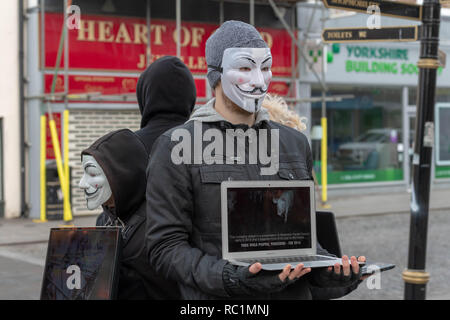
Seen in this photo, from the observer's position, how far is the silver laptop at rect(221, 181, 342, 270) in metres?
2.12

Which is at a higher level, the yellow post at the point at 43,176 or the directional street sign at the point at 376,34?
the directional street sign at the point at 376,34

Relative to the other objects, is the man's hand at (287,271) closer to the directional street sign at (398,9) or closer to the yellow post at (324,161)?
the directional street sign at (398,9)

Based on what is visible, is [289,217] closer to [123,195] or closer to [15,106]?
[123,195]

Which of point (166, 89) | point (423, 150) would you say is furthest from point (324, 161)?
point (166, 89)

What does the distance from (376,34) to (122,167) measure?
3903 millimetres

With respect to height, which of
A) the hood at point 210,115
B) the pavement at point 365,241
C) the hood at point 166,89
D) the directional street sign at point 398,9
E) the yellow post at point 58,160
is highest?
the directional street sign at point 398,9

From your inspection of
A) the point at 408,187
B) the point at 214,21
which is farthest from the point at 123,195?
the point at 408,187

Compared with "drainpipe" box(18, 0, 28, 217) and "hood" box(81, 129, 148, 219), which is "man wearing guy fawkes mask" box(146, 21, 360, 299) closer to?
"hood" box(81, 129, 148, 219)

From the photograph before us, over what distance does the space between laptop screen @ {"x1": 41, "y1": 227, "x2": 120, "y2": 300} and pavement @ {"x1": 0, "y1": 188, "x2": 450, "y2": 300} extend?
5.10 metres

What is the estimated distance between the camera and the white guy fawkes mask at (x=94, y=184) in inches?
108

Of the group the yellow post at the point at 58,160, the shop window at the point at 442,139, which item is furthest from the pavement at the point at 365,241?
the shop window at the point at 442,139

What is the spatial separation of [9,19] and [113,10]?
216 cm

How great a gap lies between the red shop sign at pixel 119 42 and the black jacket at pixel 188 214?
1311 centimetres

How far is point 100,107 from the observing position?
1528cm
